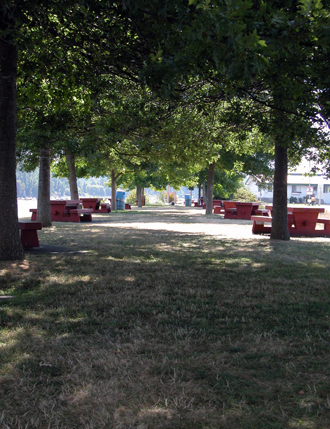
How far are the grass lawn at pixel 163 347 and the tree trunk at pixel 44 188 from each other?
29.9ft

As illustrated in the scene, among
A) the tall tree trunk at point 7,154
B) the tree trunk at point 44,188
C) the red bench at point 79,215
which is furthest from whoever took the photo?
the red bench at point 79,215

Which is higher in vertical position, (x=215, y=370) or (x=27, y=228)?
(x=27, y=228)

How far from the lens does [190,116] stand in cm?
1398

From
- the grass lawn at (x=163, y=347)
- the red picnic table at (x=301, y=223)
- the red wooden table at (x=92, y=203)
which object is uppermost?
the red wooden table at (x=92, y=203)

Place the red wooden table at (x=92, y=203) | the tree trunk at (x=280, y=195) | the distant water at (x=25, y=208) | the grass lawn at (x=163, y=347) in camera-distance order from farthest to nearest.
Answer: the red wooden table at (x=92, y=203) < the distant water at (x=25, y=208) < the tree trunk at (x=280, y=195) < the grass lawn at (x=163, y=347)

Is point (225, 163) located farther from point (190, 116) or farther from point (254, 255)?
point (254, 255)

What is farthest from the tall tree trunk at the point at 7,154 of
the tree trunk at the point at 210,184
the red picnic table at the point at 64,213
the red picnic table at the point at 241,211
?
the tree trunk at the point at 210,184

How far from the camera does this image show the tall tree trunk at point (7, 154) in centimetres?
797

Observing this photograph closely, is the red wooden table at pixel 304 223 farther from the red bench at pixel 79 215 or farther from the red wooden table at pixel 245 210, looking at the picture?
the red bench at pixel 79 215

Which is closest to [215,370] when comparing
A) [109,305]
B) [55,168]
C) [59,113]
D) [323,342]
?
[323,342]

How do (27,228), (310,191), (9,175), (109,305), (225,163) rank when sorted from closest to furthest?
1. (109,305)
2. (9,175)
3. (27,228)
4. (225,163)
5. (310,191)

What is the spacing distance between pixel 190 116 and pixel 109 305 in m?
9.84

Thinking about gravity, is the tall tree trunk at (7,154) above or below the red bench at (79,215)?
above

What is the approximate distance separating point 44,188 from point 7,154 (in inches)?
338
